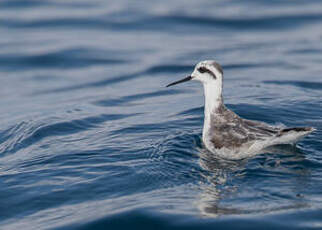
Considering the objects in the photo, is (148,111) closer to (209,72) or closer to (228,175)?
(209,72)

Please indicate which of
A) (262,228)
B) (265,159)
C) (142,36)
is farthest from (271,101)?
(142,36)

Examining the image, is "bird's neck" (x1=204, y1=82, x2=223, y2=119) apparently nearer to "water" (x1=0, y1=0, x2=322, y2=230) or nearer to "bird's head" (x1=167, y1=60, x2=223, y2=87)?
"bird's head" (x1=167, y1=60, x2=223, y2=87)

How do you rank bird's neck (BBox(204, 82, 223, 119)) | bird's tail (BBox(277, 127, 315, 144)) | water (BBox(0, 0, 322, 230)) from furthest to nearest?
bird's neck (BBox(204, 82, 223, 119)) < bird's tail (BBox(277, 127, 315, 144)) < water (BBox(0, 0, 322, 230))

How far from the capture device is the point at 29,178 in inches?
385

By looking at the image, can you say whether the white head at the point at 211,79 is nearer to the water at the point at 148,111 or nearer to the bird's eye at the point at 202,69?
the bird's eye at the point at 202,69

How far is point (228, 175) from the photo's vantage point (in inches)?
354

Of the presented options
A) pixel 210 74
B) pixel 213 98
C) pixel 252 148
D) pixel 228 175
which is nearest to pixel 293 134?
pixel 252 148

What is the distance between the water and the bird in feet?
0.72

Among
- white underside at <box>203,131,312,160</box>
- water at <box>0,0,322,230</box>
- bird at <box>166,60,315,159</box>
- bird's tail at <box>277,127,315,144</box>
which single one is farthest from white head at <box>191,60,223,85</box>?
bird's tail at <box>277,127,315,144</box>

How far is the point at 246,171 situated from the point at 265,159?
1.87 ft

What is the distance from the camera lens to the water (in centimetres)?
818

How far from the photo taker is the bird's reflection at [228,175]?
784 cm

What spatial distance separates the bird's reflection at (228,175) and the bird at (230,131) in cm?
17

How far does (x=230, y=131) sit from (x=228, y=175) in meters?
1.34
